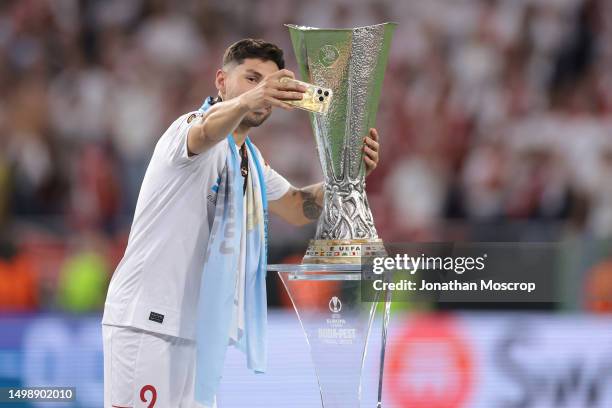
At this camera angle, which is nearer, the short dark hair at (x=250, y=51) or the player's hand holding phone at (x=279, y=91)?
the player's hand holding phone at (x=279, y=91)

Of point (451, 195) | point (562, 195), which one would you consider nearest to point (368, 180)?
point (451, 195)

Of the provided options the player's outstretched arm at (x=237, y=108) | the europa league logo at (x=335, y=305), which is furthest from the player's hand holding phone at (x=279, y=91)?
the europa league logo at (x=335, y=305)

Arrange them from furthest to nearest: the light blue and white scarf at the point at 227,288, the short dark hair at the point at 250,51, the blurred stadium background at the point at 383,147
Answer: the blurred stadium background at the point at 383,147
the short dark hair at the point at 250,51
the light blue and white scarf at the point at 227,288

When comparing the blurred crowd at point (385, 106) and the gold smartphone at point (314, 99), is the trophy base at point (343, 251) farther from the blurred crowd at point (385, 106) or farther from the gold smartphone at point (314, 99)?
the blurred crowd at point (385, 106)

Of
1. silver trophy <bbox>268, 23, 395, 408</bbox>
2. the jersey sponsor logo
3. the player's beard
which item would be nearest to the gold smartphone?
silver trophy <bbox>268, 23, 395, 408</bbox>

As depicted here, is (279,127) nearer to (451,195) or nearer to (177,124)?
(451,195)

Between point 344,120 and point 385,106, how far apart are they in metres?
4.64

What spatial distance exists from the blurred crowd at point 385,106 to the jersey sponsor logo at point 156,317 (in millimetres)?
3232

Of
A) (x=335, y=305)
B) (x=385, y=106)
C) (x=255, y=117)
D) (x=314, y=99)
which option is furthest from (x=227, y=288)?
(x=385, y=106)

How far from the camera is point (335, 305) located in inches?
116

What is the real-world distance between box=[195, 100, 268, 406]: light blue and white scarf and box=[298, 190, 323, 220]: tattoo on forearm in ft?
1.46

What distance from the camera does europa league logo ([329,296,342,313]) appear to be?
2.94 m

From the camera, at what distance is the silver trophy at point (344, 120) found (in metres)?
2.99

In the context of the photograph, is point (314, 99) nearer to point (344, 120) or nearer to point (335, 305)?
point (344, 120)
